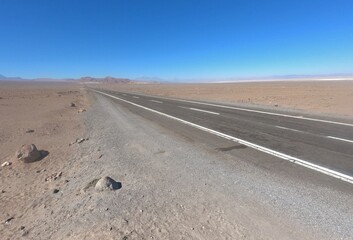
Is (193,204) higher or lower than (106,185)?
higher

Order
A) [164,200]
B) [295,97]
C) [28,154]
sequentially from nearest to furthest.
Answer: [164,200], [28,154], [295,97]

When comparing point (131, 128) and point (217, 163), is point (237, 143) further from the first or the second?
point (131, 128)

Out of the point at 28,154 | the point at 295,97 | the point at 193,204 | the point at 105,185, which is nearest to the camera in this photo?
the point at 193,204

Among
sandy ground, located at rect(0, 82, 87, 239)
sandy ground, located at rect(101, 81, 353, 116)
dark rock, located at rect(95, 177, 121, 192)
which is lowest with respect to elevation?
sandy ground, located at rect(101, 81, 353, 116)

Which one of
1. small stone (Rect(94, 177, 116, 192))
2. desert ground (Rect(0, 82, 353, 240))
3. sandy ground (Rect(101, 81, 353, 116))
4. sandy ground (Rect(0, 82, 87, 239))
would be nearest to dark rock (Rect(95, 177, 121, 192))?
small stone (Rect(94, 177, 116, 192))

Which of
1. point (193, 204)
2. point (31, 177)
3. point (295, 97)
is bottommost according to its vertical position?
point (295, 97)

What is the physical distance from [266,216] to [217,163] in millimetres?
3022

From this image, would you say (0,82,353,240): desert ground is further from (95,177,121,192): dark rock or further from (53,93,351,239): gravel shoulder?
(95,177,121,192): dark rock

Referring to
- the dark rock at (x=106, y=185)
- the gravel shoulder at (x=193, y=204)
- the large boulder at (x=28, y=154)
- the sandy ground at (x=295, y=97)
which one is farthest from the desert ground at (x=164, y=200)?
the sandy ground at (x=295, y=97)

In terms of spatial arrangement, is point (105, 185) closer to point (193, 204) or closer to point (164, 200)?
point (164, 200)

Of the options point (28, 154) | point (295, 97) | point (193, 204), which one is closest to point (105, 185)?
point (193, 204)

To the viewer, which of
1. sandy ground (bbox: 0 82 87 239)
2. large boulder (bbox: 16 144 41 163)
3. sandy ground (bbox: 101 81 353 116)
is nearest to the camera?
sandy ground (bbox: 0 82 87 239)

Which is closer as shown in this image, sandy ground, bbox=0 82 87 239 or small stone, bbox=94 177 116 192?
sandy ground, bbox=0 82 87 239

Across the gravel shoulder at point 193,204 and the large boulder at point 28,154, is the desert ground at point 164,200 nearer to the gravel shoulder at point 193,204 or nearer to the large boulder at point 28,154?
the gravel shoulder at point 193,204
